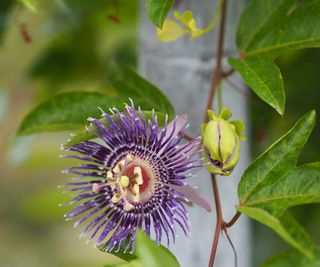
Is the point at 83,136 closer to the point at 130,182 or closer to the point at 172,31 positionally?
the point at 130,182

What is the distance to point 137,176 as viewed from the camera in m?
0.98

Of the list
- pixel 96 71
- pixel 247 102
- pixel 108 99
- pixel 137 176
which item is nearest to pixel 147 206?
pixel 137 176

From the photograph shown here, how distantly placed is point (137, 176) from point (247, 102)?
1.18 feet

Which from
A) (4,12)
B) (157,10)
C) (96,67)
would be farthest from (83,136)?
(96,67)

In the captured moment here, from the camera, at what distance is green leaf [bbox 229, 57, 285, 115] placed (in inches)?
36.3

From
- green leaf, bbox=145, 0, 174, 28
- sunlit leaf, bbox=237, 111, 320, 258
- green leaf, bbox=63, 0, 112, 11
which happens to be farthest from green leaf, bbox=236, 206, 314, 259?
green leaf, bbox=63, 0, 112, 11

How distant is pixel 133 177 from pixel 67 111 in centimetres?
14

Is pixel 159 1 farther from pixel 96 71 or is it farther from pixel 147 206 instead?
pixel 96 71

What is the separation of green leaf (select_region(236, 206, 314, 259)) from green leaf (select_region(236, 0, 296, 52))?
30cm

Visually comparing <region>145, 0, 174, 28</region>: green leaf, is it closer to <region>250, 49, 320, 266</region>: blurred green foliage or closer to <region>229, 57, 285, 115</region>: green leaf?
<region>229, 57, 285, 115</region>: green leaf

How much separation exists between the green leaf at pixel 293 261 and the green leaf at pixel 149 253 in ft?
0.37

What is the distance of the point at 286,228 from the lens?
85 centimetres

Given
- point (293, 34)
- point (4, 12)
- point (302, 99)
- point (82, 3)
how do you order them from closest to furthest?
point (293, 34), point (82, 3), point (4, 12), point (302, 99)

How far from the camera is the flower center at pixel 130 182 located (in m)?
0.95
